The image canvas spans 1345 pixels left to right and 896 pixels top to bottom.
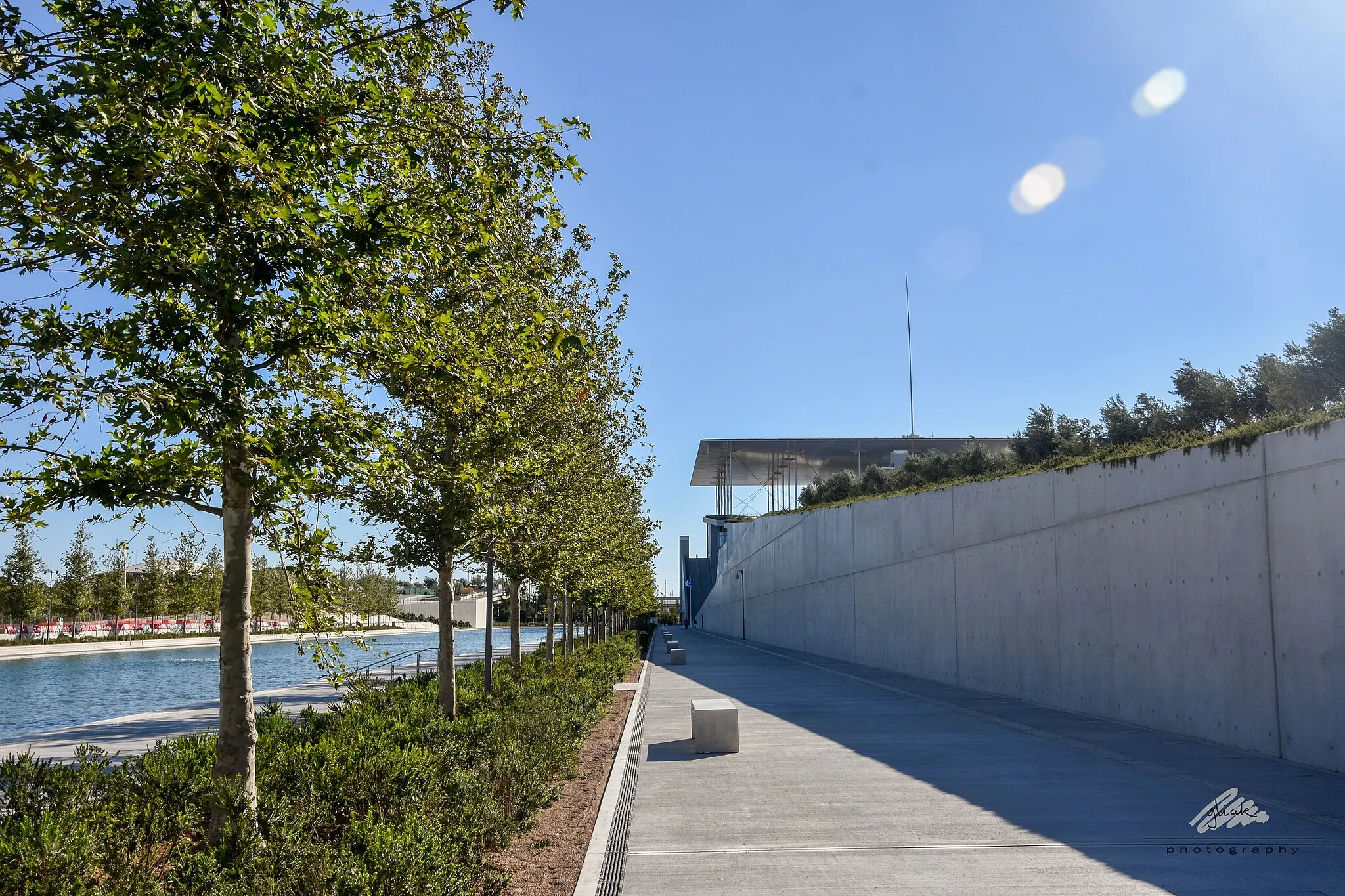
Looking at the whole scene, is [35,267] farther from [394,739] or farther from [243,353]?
[394,739]

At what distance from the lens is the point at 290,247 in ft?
16.1

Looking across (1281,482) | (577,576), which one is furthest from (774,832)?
(577,576)

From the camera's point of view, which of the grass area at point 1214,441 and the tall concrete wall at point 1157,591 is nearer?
the tall concrete wall at point 1157,591

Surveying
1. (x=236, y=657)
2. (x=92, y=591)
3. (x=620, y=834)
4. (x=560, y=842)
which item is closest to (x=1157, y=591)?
(x=620, y=834)

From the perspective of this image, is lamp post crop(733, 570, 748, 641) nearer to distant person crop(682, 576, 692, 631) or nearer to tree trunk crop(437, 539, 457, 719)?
tree trunk crop(437, 539, 457, 719)

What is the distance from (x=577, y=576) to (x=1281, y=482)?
530 inches

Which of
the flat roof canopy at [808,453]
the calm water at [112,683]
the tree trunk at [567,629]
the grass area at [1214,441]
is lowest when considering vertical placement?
the calm water at [112,683]

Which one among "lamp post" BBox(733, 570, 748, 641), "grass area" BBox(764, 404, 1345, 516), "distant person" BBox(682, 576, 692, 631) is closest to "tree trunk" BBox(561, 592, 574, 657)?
"grass area" BBox(764, 404, 1345, 516)

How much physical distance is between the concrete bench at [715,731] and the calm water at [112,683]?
4.38 metres

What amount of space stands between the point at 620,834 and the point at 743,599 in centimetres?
5223

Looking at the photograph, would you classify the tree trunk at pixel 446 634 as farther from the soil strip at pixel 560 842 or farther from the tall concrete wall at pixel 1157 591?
the tall concrete wall at pixel 1157 591

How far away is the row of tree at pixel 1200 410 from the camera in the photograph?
→ 16.4m

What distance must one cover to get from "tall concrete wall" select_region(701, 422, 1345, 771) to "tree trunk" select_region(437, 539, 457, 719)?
965 cm

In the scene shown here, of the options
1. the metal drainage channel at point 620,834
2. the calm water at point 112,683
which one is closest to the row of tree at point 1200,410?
the metal drainage channel at point 620,834
